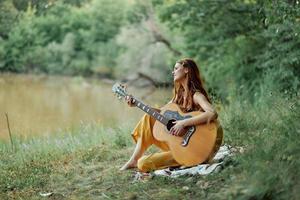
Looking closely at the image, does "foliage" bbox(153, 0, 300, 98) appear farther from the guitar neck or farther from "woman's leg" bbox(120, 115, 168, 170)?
the guitar neck

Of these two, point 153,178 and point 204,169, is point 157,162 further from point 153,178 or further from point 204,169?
point 204,169

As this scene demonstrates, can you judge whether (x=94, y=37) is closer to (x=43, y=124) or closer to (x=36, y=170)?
(x=43, y=124)

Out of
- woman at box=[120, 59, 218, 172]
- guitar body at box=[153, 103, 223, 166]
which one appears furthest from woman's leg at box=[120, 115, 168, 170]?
guitar body at box=[153, 103, 223, 166]

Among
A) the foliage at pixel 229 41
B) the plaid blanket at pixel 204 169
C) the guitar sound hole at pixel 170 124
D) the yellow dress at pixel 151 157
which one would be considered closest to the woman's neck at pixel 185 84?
the guitar sound hole at pixel 170 124

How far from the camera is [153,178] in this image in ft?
15.8

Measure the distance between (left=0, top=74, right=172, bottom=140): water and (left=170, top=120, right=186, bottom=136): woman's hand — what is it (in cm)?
446

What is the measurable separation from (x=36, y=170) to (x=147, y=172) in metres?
1.11

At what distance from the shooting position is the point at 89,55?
1188 inches

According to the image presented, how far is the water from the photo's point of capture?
11.9 m

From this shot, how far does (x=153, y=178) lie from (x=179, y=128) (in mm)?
491

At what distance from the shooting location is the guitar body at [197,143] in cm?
489

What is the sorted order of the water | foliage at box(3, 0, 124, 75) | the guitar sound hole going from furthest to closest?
foliage at box(3, 0, 124, 75) → the water → the guitar sound hole

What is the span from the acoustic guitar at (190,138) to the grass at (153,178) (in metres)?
0.27

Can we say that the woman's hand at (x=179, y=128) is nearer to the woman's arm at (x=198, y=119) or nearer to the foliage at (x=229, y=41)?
the woman's arm at (x=198, y=119)
